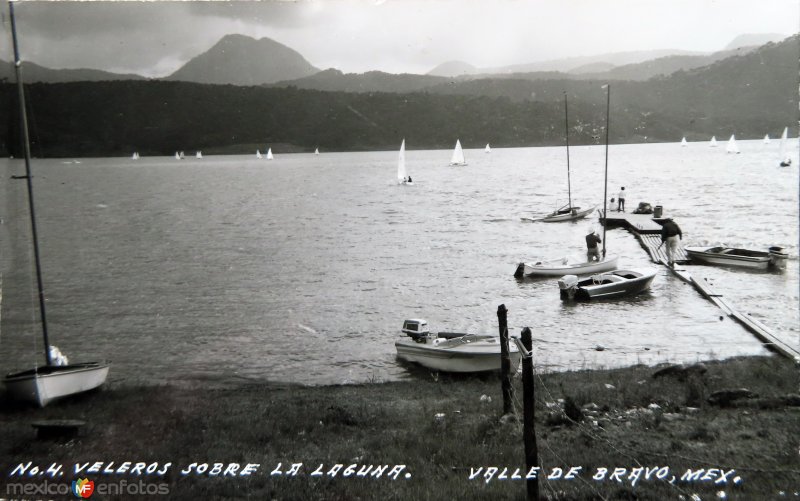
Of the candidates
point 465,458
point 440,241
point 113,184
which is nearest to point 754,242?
point 440,241

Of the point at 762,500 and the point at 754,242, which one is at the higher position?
the point at 762,500

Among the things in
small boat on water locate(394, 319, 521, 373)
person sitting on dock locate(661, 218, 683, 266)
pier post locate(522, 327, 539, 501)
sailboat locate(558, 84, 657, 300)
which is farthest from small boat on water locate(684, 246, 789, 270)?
pier post locate(522, 327, 539, 501)

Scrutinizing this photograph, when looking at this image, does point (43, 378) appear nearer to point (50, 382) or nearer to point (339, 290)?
point (50, 382)

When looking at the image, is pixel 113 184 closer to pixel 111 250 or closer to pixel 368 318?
pixel 111 250

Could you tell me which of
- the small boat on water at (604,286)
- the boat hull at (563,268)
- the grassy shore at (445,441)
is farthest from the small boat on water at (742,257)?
the grassy shore at (445,441)

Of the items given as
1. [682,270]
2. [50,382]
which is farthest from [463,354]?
[682,270]

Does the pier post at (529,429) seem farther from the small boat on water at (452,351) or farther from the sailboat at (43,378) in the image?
the sailboat at (43,378)
